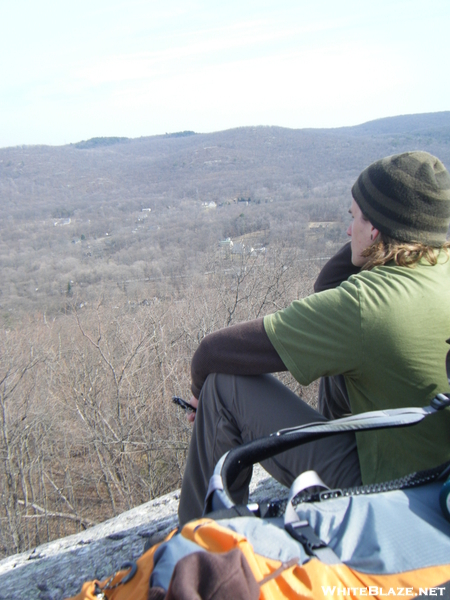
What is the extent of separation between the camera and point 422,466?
1.48 meters

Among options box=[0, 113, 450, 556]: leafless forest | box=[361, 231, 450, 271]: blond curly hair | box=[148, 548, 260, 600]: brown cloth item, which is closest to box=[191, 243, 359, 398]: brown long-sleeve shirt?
box=[361, 231, 450, 271]: blond curly hair

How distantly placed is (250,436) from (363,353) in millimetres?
562

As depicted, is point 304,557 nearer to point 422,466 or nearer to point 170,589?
point 170,589

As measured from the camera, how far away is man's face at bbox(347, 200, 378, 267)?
179 cm

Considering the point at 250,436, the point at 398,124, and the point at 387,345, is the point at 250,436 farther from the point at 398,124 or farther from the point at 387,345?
the point at 398,124

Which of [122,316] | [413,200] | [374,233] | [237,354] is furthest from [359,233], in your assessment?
[122,316]

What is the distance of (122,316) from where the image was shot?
13922mm

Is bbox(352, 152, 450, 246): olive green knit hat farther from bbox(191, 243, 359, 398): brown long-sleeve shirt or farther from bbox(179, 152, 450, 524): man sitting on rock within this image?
bbox(191, 243, 359, 398): brown long-sleeve shirt

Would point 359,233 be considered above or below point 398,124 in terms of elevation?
below

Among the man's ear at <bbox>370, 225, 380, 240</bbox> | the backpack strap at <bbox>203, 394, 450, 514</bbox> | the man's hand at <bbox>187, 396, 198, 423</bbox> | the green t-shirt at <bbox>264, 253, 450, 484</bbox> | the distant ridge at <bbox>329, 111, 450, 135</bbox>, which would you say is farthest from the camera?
the distant ridge at <bbox>329, 111, 450, 135</bbox>

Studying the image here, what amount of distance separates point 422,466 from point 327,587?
0.68 meters

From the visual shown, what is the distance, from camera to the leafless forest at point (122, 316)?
1058cm

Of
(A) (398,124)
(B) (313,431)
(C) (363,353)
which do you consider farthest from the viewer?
(A) (398,124)

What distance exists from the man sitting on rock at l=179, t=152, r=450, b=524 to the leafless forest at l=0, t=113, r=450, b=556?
7.69 m
